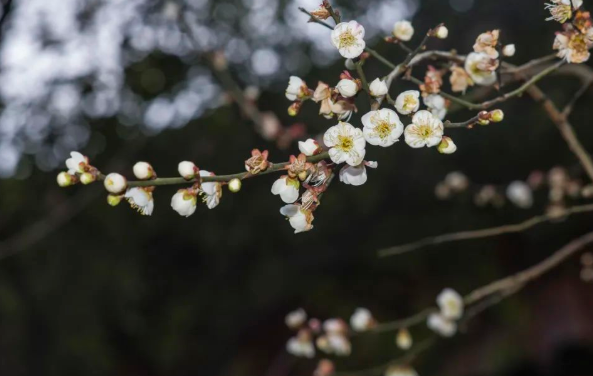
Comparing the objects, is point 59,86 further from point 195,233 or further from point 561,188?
point 561,188

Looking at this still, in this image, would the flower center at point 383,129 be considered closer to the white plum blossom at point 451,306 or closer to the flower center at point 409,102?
the flower center at point 409,102

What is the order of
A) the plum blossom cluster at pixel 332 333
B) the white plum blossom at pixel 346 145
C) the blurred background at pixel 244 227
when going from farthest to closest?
the blurred background at pixel 244 227
the plum blossom cluster at pixel 332 333
the white plum blossom at pixel 346 145

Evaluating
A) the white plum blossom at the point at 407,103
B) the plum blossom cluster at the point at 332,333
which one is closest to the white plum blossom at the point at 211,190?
the white plum blossom at the point at 407,103

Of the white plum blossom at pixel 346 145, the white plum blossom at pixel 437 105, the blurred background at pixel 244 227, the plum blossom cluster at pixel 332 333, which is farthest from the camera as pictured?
the blurred background at pixel 244 227

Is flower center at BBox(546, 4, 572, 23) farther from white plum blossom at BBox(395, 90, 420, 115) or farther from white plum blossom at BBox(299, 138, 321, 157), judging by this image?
white plum blossom at BBox(299, 138, 321, 157)

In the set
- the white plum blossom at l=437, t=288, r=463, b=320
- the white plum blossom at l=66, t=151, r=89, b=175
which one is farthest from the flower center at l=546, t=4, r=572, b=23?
the white plum blossom at l=437, t=288, r=463, b=320

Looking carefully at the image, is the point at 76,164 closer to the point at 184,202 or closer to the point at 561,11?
the point at 184,202

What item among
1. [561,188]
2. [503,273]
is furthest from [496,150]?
[561,188]

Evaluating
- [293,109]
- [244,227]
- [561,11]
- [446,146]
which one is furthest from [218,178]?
[244,227]
